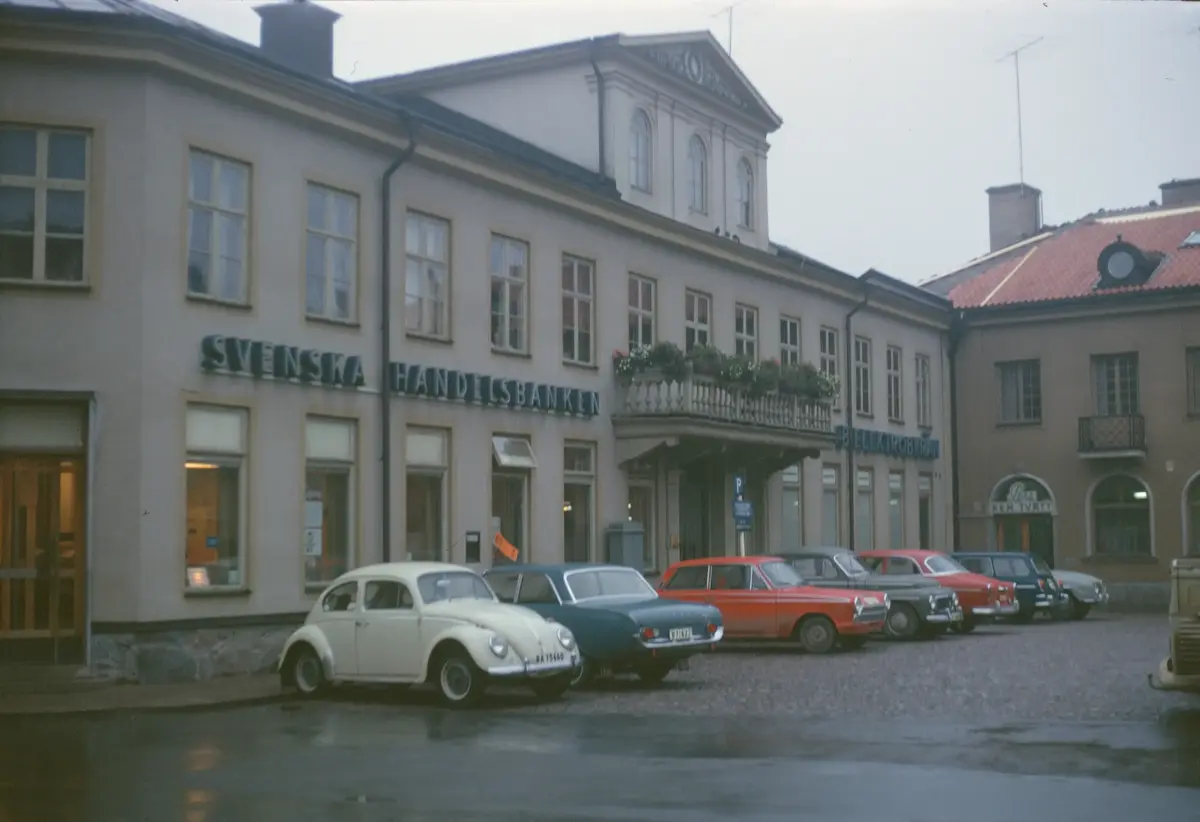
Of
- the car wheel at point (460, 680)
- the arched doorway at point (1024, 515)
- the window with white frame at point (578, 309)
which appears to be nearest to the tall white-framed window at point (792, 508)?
the window with white frame at point (578, 309)

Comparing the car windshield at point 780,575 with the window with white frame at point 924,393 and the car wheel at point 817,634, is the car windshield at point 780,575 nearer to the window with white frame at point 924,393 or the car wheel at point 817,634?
the car wheel at point 817,634

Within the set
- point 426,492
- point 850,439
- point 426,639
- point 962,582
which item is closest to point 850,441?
point 850,439

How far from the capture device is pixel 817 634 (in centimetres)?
2477

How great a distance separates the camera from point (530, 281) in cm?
2867

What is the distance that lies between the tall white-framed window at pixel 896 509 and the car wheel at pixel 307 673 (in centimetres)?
2679

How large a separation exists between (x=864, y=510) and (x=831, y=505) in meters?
2.09

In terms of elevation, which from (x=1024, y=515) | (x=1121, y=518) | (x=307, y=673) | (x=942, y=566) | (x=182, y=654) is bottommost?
(x=307, y=673)

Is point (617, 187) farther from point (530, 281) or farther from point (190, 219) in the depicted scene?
point (190, 219)

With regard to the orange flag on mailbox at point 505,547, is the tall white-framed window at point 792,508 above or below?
above

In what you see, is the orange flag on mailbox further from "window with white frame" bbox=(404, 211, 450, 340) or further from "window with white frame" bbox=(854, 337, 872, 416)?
"window with white frame" bbox=(854, 337, 872, 416)

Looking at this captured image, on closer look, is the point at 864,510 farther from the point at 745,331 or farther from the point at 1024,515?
the point at 745,331

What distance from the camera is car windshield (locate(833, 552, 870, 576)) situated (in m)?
28.9

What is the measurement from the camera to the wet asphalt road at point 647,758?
34.0ft

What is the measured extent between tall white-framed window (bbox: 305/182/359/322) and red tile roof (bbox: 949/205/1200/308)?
27.7 metres
